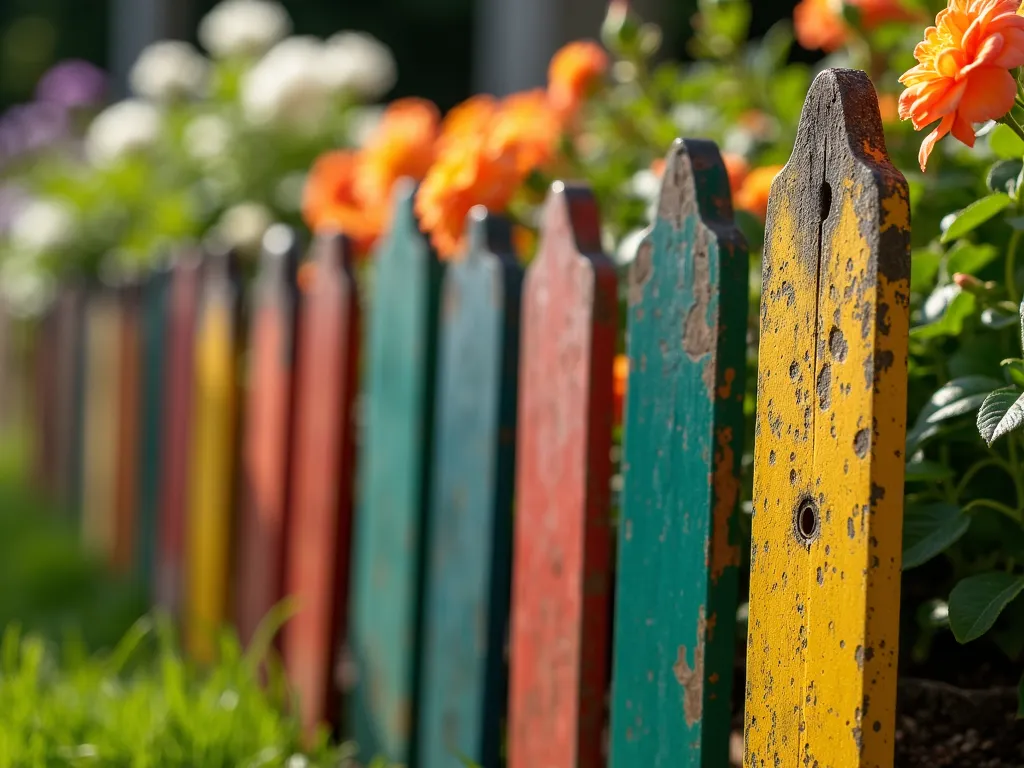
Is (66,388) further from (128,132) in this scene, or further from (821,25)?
(821,25)

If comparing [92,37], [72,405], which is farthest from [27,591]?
[92,37]

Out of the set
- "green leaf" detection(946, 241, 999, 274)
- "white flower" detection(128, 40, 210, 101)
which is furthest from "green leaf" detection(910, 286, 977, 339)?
"white flower" detection(128, 40, 210, 101)

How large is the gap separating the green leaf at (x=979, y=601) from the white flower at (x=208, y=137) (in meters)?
2.92

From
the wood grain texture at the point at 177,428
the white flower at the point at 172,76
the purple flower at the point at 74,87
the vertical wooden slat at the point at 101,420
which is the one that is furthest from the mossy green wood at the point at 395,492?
the purple flower at the point at 74,87

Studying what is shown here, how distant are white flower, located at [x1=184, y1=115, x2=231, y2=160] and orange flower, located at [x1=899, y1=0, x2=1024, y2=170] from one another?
2914 millimetres

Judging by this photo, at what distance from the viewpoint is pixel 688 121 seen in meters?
2.20

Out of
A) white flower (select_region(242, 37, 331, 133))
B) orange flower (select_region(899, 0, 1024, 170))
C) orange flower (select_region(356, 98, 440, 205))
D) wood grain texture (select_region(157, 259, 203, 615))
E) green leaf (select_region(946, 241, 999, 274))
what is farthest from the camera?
white flower (select_region(242, 37, 331, 133))

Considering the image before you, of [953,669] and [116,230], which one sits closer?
[953,669]

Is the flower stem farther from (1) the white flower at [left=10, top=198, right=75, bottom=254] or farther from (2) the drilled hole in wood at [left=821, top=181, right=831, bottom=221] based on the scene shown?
(1) the white flower at [left=10, top=198, right=75, bottom=254]

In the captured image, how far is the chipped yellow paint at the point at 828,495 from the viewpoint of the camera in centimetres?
90

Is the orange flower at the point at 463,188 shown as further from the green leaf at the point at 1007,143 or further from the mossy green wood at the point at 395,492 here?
the green leaf at the point at 1007,143

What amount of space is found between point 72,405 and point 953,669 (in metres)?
3.63

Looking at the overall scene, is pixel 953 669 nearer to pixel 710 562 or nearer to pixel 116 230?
pixel 710 562

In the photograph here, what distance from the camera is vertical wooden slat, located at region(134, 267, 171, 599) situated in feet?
10.8
